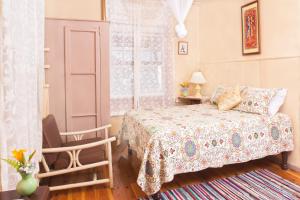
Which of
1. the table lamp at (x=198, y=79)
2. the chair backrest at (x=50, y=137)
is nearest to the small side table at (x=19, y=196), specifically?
the chair backrest at (x=50, y=137)

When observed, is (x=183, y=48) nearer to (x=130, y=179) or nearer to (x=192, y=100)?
(x=192, y=100)

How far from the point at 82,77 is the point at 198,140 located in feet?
6.39

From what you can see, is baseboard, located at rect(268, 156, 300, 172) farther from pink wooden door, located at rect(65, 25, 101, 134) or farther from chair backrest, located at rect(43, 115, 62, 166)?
chair backrest, located at rect(43, 115, 62, 166)

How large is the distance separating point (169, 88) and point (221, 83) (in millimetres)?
987

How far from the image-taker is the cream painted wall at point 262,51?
9.30 ft

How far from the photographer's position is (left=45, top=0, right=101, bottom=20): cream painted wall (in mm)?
3617

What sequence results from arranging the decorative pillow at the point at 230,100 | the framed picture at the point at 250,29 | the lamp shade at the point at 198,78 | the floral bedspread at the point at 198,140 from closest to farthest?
the floral bedspread at the point at 198,140, the decorative pillow at the point at 230,100, the framed picture at the point at 250,29, the lamp shade at the point at 198,78

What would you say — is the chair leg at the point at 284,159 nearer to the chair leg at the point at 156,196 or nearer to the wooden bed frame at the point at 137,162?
the wooden bed frame at the point at 137,162

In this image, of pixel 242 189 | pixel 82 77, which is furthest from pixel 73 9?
pixel 242 189

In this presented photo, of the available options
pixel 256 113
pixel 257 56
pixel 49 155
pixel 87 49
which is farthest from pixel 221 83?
pixel 49 155

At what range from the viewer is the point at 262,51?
330 centimetres

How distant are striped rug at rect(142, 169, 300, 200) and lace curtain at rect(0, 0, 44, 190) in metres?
1.54

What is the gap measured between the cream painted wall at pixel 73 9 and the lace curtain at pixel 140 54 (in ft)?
0.88

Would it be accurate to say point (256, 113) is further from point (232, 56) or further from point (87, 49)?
point (87, 49)
